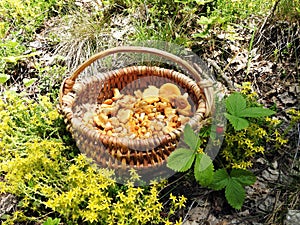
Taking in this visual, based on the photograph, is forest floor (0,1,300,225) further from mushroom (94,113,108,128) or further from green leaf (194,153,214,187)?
mushroom (94,113,108,128)

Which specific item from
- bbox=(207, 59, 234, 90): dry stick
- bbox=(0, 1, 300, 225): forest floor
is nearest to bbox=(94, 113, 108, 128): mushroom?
bbox=(0, 1, 300, 225): forest floor

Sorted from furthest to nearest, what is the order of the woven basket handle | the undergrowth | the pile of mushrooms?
the pile of mushrooms, the woven basket handle, the undergrowth

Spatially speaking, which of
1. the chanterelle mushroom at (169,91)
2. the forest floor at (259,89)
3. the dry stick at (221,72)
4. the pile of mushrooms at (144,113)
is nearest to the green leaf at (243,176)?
the forest floor at (259,89)

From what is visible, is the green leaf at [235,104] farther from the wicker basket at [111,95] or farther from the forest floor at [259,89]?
the forest floor at [259,89]

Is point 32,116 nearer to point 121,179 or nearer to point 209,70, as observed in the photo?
point 121,179

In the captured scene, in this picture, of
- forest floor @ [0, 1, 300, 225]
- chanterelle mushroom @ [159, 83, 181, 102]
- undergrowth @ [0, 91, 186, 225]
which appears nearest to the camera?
undergrowth @ [0, 91, 186, 225]

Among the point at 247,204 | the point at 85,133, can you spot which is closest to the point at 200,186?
the point at 247,204
